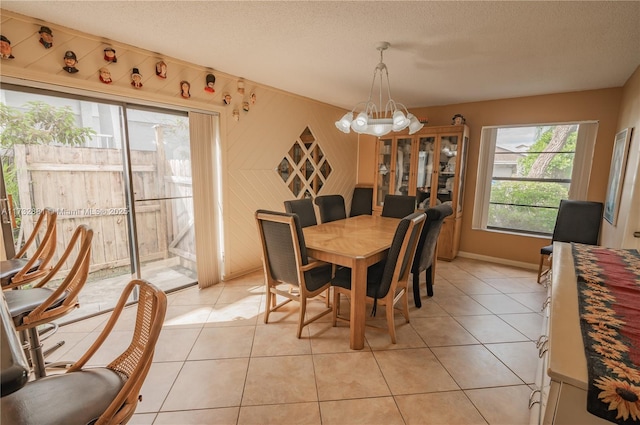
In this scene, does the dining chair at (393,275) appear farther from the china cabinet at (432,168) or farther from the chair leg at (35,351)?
the china cabinet at (432,168)

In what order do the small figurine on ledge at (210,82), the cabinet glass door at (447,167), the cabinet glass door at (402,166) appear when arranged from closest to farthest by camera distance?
the small figurine on ledge at (210,82)
the cabinet glass door at (447,167)
the cabinet glass door at (402,166)

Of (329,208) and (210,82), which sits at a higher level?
(210,82)

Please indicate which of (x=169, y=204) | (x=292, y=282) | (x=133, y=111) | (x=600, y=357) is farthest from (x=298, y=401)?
(x=133, y=111)

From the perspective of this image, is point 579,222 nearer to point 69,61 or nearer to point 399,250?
point 399,250

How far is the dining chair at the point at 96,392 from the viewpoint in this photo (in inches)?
32.3

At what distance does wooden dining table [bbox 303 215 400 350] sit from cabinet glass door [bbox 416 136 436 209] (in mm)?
1924

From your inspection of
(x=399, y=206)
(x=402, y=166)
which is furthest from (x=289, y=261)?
(x=402, y=166)

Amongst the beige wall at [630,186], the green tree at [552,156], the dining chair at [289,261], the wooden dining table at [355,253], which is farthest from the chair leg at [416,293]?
the green tree at [552,156]

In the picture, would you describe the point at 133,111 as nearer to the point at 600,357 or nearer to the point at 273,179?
the point at 273,179

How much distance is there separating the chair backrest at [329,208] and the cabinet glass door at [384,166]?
1.31 m

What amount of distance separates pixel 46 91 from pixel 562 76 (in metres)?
4.63

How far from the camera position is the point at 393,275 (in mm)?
2145

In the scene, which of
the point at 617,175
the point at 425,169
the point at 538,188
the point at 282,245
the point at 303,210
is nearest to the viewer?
the point at 282,245

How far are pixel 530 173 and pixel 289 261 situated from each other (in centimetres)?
377
